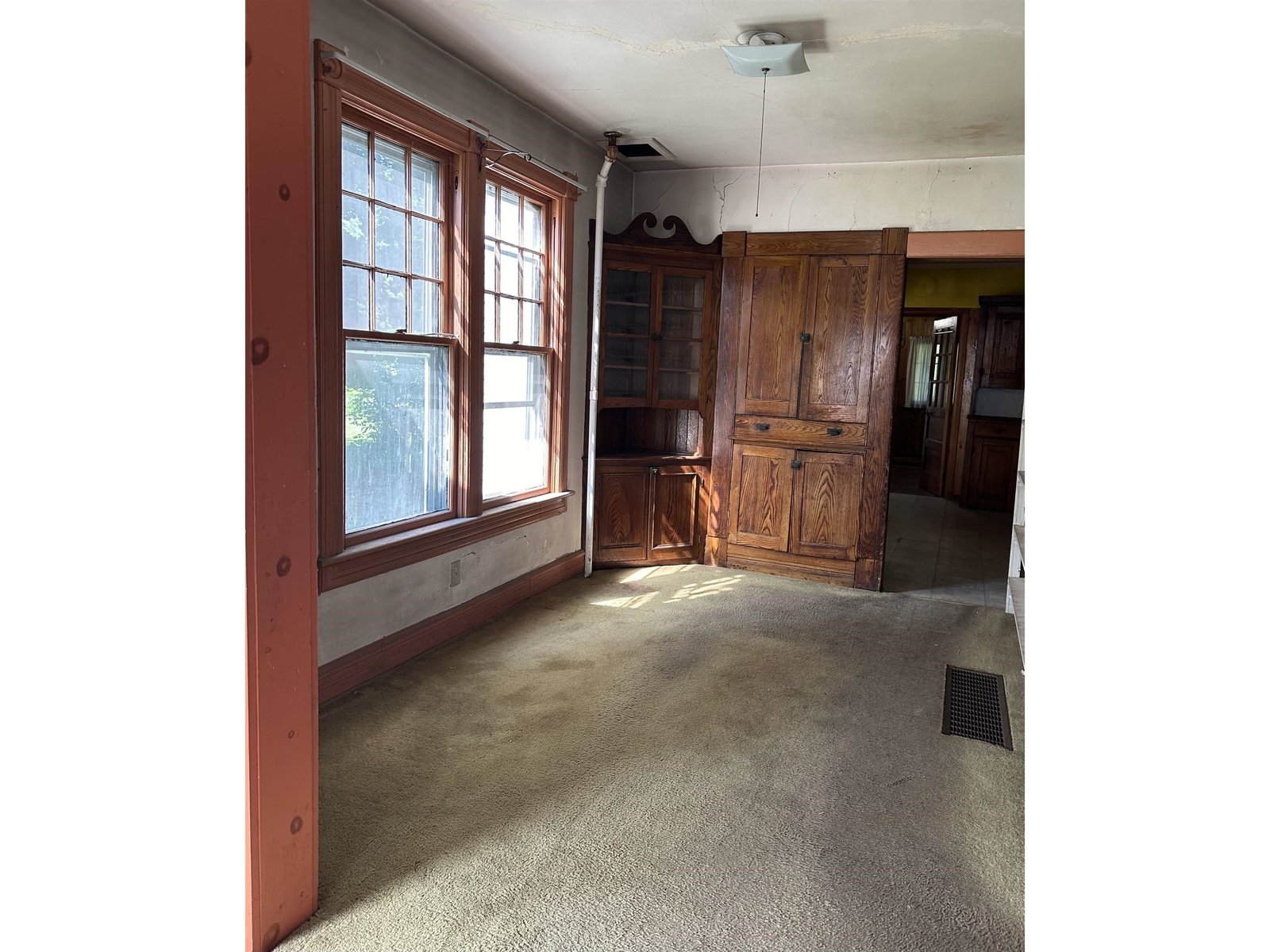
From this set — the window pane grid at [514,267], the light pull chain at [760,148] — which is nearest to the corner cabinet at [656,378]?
the light pull chain at [760,148]

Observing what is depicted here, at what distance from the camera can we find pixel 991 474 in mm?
9000

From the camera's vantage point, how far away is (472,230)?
162 inches

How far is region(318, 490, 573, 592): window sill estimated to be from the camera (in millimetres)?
3430

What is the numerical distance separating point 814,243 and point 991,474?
15.1ft

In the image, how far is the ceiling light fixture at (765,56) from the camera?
345 cm

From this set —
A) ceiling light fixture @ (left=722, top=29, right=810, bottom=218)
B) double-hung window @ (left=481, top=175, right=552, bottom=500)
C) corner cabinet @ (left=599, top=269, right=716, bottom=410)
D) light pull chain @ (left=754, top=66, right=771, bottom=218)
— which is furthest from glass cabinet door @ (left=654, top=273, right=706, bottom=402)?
ceiling light fixture @ (left=722, top=29, right=810, bottom=218)

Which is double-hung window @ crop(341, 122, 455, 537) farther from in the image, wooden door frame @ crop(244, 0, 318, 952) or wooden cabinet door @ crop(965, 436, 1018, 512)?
wooden cabinet door @ crop(965, 436, 1018, 512)

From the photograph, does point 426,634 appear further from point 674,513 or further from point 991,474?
point 991,474

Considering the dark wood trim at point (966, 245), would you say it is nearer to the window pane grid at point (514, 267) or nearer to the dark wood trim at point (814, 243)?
the dark wood trim at point (814, 243)

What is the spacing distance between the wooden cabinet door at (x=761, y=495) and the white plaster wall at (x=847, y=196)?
→ 1.59 metres
